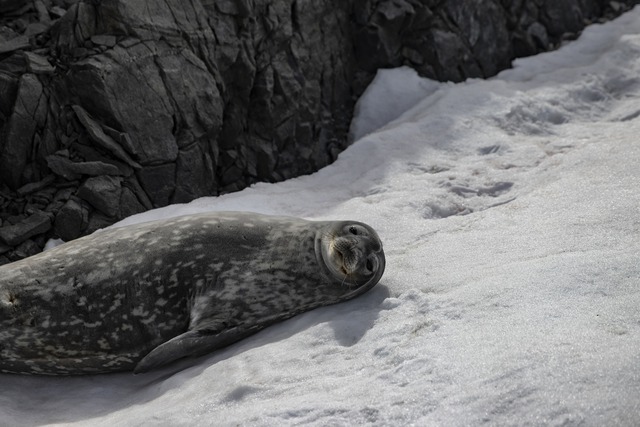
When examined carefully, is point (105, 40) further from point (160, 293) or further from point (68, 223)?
point (160, 293)

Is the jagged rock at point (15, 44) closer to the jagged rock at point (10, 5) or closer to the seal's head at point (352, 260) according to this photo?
the jagged rock at point (10, 5)

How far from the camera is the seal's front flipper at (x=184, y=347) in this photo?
374 cm

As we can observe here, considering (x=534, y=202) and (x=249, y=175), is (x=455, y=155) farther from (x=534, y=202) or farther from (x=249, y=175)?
(x=249, y=175)

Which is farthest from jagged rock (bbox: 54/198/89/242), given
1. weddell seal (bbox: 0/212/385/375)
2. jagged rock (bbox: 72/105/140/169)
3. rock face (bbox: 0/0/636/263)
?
weddell seal (bbox: 0/212/385/375)

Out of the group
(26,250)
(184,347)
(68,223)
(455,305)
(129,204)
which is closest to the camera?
(455,305)

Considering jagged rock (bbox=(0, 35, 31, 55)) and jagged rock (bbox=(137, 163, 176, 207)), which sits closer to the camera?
jagged rock (bbox=(0, 35, 31, 55))

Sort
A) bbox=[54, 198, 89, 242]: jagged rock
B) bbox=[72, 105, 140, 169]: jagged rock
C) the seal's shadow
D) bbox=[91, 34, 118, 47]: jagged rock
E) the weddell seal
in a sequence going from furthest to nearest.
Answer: bbox=[91, 34, 118, 47]: jagged rock, bbox=[72, 105, 140, 169]: jagged rock, bbox=[54, 198, 89, 242]: jagged rock, the weddell seal, the seal's shadow

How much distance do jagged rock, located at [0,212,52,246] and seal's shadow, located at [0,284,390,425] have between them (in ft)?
4.78

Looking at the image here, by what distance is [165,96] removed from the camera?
5.76m

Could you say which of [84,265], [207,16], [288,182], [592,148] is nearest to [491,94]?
[592,148]

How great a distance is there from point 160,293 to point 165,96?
2250mm

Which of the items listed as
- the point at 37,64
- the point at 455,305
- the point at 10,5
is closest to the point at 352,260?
the point at 455,305

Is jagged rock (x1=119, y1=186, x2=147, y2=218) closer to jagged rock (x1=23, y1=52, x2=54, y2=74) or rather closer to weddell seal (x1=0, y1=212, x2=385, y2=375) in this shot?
jagged rock (x1=23, y1=52, x2=54, y2=74)

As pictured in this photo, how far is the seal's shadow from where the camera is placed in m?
3.55
